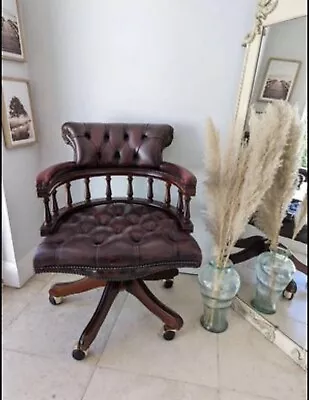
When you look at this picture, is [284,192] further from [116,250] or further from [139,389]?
[139,389]

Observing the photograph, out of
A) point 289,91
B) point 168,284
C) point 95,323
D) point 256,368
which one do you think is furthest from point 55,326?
point 289,91

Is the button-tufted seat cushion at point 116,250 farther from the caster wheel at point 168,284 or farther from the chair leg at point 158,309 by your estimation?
the caster wheel at point 168,284

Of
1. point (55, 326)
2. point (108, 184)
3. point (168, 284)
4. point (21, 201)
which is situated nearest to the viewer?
point (55, 326)

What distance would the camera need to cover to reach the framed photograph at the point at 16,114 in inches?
60.2

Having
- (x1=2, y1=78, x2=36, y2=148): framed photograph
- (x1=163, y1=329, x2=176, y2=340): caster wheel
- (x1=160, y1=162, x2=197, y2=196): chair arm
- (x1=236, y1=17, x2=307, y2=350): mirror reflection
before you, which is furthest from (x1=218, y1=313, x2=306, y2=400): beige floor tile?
(x1=2, y1=78, x2=36, y2=148): framed photograph

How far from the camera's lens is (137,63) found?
1.60 m

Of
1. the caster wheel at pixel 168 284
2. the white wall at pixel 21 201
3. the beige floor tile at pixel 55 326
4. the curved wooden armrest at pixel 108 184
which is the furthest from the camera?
the caster wheel at pixel 168 284

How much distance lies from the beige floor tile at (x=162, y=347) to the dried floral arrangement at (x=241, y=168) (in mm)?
407

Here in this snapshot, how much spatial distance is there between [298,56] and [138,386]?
4.72ft

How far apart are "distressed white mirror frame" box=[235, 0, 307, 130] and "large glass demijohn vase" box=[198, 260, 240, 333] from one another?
674mm

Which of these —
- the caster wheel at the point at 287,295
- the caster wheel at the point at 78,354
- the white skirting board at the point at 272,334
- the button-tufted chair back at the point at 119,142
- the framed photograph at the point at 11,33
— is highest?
the framed photograph at the point at 11,33

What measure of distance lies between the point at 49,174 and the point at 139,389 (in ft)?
3.06

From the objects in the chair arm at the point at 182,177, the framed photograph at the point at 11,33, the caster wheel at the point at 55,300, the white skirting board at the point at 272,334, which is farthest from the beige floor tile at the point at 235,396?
the framed photograph at the point at 11,33

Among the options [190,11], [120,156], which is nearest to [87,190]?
[120,156]
